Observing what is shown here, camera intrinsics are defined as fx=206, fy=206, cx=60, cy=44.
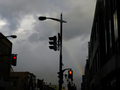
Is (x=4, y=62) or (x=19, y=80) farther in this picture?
(x=19, y=80)

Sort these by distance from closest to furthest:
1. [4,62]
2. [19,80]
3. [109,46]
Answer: [109,46] → [4,62] → [19,80]

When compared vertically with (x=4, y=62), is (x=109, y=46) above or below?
below

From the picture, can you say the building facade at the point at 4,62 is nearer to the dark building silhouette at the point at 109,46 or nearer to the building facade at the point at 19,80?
the dark building silhouette at the point at 109,46

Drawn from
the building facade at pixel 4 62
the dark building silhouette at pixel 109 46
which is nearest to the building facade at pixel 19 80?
the building facade at pixel 4 62

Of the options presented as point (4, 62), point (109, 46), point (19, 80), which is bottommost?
point (109, 46)

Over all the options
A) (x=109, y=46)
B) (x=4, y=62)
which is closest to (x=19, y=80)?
(x=4, y=62)

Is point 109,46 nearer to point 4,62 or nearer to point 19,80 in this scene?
point 4,62

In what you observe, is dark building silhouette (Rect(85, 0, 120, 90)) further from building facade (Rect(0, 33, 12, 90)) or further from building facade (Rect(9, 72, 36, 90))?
building facade (Rect(9, 72, 36, 90))

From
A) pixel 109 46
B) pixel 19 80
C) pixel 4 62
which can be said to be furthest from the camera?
pixel 19 80

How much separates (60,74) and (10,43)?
3293cm

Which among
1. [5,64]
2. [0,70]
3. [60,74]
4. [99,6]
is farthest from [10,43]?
[60,74]

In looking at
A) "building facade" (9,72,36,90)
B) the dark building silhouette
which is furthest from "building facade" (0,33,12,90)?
"building facade" (9,72,36,90)

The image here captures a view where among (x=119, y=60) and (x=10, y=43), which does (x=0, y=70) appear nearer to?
(x=10, y=43)

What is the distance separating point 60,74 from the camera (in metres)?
18.6
